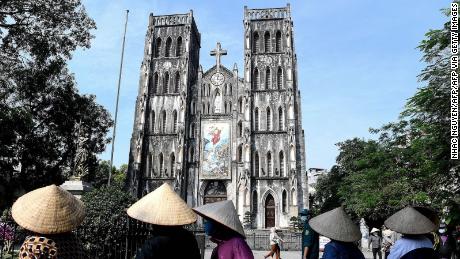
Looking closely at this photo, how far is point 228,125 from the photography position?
107 feet

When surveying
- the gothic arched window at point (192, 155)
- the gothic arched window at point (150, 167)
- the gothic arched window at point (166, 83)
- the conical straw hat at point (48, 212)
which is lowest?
the conical straw hat at point (48, 212)

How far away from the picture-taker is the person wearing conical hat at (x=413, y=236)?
13.6 feet

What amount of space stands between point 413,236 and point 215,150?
2794cm

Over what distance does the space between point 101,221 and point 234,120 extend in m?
24.1

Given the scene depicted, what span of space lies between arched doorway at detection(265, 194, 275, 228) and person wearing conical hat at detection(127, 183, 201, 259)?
27.8m

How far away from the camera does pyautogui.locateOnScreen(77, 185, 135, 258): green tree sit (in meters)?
8.30

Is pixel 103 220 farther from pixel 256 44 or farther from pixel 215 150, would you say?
pixel 256 44

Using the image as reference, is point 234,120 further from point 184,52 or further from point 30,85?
point 30,85

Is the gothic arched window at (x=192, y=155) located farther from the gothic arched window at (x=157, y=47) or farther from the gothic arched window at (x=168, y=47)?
the gothic arched window at (x=157, y=47)

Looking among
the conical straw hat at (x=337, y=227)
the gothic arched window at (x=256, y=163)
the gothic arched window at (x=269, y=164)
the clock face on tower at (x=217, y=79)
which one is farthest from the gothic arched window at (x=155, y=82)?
the conical straw hat at (x=337, y=227)

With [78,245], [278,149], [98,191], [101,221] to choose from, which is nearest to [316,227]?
[78,245]

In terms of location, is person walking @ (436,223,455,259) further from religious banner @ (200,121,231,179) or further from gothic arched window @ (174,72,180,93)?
gothic arched window @ (174,72,180,93)

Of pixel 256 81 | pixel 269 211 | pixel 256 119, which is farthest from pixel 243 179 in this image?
pixel 256 81

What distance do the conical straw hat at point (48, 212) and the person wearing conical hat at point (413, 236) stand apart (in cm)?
323
